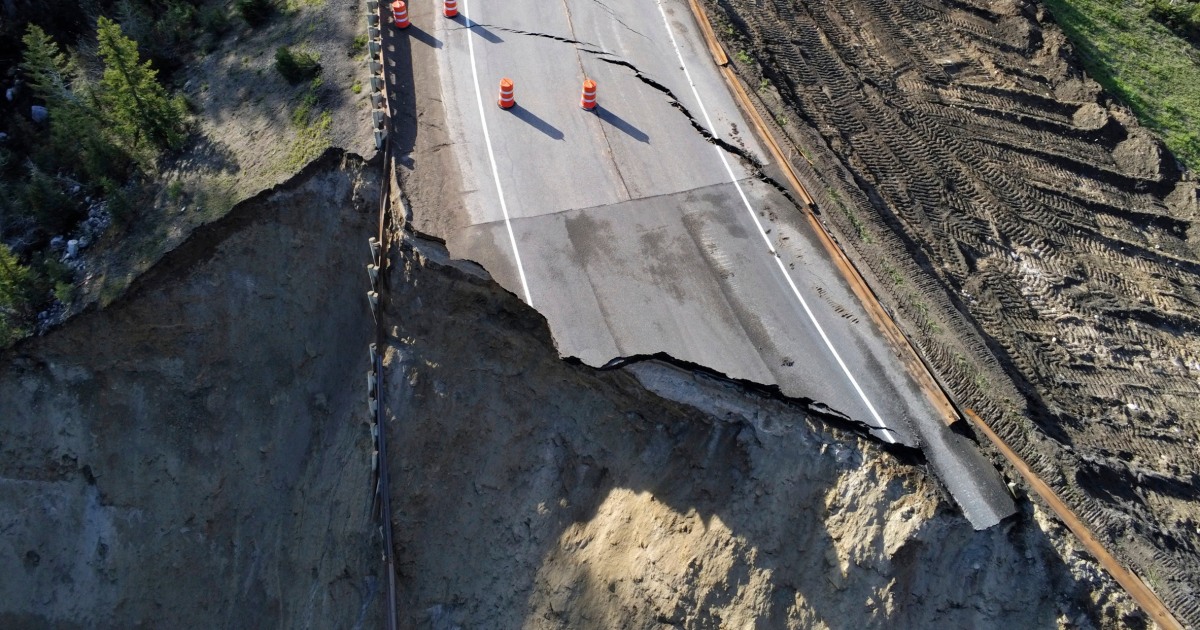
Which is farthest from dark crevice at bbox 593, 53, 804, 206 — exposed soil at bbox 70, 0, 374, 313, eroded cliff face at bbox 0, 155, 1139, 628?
exposed soil at bbox 70, 0, 374, 313

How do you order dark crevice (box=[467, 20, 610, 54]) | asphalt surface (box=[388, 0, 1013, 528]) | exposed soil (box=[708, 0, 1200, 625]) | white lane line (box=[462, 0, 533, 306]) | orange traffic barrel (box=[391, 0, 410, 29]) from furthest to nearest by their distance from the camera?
dark crevice (box=[467, 20, 610, 54]), orange traffic barrel (box=[391, 0, 410, 29]), white lane line (box=[462, 0, 533, 306]), asphalt surface (box=[388, 0, 1013, 528]), exposed soil (box=[708, 0, 1200, 625])

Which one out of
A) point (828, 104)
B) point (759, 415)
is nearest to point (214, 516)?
point (759, 415)

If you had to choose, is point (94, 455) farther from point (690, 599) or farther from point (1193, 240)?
point (1193, 240)

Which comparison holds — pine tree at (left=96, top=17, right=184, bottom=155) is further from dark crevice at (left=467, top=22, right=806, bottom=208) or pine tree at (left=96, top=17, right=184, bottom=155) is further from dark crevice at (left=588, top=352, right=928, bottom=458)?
dark crevice at (left=588, top=352, right=928, bottom=458)

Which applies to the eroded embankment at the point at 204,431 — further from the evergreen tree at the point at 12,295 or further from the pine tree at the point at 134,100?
the pine tree at the point at 134,100

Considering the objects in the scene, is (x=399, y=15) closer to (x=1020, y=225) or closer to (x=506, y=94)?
(x=506, y=94)
